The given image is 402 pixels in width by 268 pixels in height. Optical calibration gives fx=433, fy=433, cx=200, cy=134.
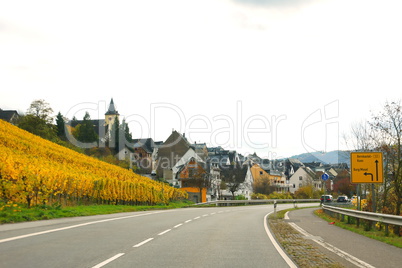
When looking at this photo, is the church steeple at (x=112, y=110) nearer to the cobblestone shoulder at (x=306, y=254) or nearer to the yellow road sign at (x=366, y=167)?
the yellow road sign at (x=366, y=167)

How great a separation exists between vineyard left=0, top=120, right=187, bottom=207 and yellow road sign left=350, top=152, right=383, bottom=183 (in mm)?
14842

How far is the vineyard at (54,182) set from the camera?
19.8 metres

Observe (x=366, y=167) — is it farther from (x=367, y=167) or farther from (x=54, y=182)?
(x=54, y=182)

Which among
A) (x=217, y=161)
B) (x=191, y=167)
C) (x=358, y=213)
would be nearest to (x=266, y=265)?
(x=358, y=213)

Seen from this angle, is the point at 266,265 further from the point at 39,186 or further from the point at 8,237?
the point at 39,186

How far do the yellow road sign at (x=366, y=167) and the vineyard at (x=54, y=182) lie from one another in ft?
48.7

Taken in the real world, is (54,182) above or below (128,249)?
above

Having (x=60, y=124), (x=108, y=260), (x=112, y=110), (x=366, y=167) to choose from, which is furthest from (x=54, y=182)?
(x=112, y=110)

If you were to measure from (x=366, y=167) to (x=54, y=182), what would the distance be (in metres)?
16.1

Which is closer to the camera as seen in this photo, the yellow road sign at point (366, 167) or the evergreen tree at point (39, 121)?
the yellow road sign at point (366, 167)

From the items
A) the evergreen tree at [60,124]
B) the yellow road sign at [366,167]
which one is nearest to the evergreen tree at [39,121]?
the evergreen tree at [60,124]

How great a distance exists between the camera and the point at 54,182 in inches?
931

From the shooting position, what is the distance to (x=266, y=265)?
8.32 m

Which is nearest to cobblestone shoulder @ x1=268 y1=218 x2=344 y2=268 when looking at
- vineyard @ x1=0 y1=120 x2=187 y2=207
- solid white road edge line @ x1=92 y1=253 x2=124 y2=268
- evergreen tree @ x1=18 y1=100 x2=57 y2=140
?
solid white road edge line @ x1=92 y1=253 x2=124 y2=268
